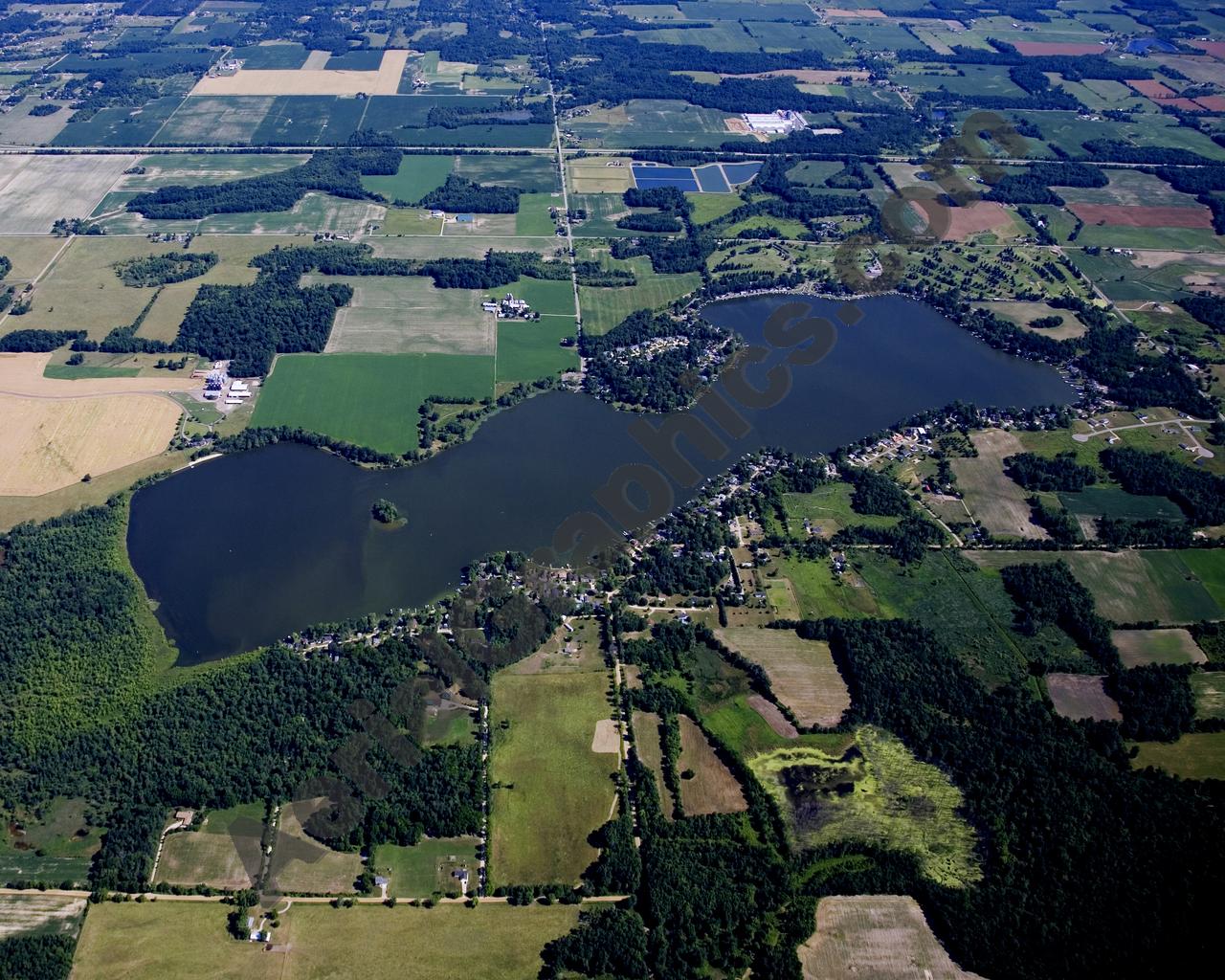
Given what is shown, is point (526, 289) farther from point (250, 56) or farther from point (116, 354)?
point (250, 56)

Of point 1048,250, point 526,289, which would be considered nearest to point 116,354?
point 526,289

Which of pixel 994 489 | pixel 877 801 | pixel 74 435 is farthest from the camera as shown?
pixel 74 435

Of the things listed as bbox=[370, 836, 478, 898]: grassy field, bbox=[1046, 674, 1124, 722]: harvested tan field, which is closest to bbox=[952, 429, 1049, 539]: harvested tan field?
bbox=[1046, 674, 1124, 722]: harvested tan field

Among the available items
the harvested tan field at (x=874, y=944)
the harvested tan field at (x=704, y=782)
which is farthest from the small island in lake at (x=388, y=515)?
the harvested tan field at (x=874, y=944)

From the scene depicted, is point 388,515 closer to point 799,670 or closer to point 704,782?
point 704,782

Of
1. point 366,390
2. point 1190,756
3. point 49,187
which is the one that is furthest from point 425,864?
point 49,187
